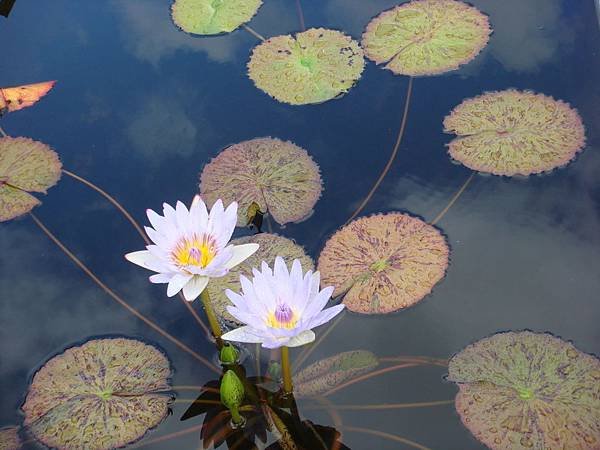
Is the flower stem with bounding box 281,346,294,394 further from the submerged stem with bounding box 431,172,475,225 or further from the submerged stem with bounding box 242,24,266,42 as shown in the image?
the submerged stem with bounding box 242,24,266,42

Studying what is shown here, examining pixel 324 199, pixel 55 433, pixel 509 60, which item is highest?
pixel 509 60

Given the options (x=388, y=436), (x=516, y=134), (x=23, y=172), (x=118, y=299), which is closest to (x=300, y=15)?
(x=516, y=134)

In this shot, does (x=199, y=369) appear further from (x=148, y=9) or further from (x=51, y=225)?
(x=148, y=9)

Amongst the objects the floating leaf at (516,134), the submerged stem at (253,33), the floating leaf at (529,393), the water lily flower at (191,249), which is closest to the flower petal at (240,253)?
the water lily flower at (191,249)

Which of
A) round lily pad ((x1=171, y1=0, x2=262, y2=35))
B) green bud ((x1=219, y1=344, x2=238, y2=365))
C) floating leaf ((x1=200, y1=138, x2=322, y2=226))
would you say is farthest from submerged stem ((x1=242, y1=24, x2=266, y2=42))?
green bud ((x1=219, y1=344, x2=238, y2=365))

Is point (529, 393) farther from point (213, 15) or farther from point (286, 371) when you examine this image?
point (213, 15)

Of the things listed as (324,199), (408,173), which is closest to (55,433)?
(324,199)

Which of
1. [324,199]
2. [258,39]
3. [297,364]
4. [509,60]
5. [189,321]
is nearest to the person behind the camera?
[297,364]
